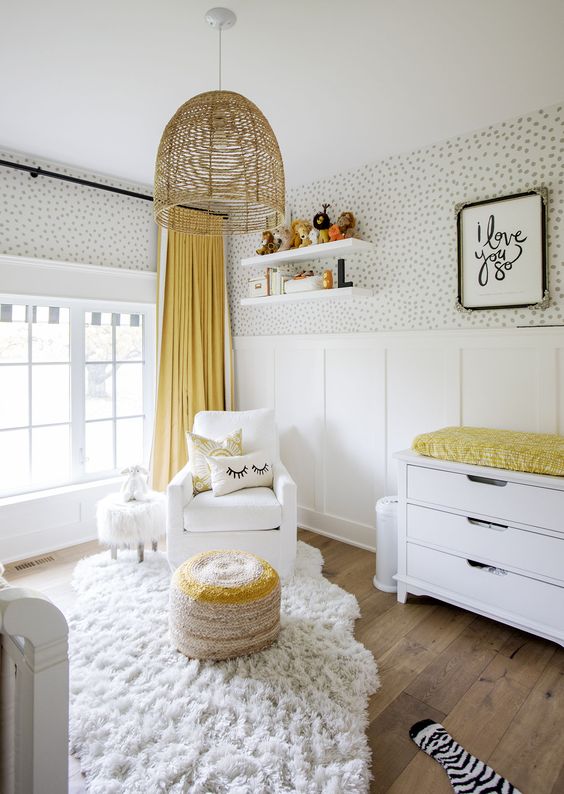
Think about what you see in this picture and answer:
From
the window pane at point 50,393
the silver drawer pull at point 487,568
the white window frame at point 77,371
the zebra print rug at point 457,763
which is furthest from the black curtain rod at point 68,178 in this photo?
the zebra print rug at point 457,763

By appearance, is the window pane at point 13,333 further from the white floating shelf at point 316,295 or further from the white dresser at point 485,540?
the white dresser at point 485,540

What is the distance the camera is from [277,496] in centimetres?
304

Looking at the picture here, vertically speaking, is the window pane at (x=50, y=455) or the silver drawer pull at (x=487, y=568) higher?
the window pane at (x=50, y=455)

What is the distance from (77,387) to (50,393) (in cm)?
19

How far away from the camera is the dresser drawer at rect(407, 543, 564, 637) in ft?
7.22

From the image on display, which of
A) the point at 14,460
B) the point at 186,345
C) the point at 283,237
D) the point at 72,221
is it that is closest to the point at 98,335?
the point at 186,345

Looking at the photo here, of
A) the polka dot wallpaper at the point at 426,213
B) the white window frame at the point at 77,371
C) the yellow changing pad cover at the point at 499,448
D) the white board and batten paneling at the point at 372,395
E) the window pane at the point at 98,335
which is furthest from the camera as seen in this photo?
the window pane at the point at 98,335

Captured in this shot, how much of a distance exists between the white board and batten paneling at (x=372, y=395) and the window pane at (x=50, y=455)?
144 cm

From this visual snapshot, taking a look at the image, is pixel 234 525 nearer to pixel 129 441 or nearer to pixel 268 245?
pixel 129 441

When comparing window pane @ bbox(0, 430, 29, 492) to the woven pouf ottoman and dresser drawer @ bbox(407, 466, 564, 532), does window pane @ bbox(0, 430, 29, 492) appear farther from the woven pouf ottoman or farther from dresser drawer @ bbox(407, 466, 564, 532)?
dresser drawer @ bbox(407, 466, 564, 532)

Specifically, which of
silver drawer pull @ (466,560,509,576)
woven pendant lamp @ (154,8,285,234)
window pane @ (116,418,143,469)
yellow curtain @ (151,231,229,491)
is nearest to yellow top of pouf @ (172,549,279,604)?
silver drawer pull @ (466,560,509,576)

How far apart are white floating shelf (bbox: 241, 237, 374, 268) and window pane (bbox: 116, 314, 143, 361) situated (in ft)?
3.26

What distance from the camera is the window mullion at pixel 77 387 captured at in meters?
3.68

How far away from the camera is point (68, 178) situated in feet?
10.9
